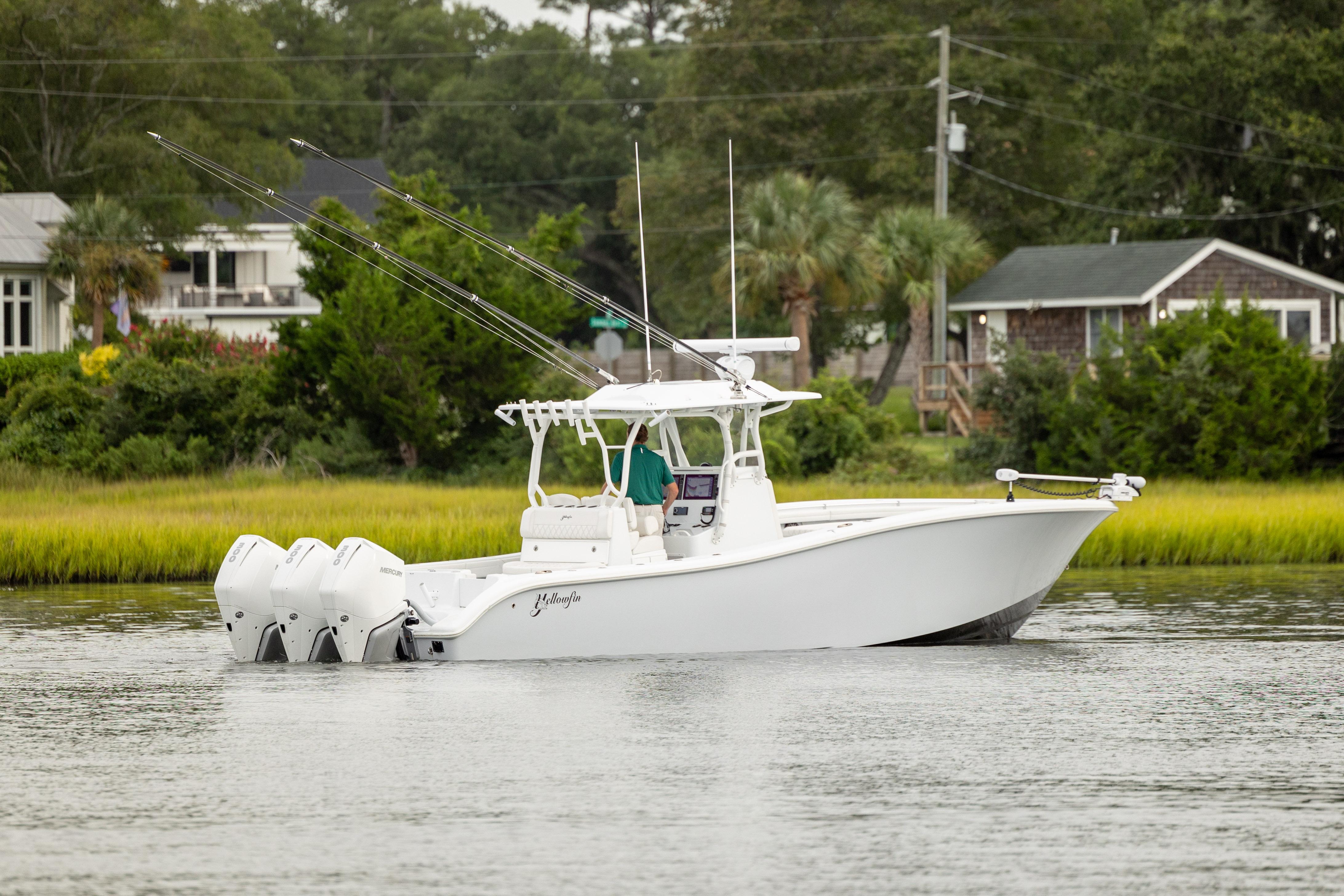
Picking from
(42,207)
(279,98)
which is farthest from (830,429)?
(279,98)

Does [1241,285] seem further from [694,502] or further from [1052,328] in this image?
[694,502]

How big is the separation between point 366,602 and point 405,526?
298 inches

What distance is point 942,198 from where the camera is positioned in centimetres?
4553

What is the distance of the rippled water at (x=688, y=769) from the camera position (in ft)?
27.6

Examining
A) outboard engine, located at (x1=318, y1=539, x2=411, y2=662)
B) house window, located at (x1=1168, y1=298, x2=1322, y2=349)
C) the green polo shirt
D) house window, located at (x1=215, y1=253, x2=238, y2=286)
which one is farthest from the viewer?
house window, located at (x1=215, y1=253, x2=238, y2=286)

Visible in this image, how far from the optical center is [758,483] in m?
15.0

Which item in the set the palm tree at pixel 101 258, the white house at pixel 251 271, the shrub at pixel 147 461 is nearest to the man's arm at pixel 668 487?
the shrub at pixel 147 461

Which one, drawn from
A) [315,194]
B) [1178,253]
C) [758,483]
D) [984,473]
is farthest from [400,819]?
[315,194]

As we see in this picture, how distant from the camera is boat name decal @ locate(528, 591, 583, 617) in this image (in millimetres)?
13844

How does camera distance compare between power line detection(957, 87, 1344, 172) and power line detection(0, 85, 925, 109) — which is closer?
power line detection(957, 87, 1344, 172)

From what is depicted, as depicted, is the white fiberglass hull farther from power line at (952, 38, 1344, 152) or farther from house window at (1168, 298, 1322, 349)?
power line at (952, 38, 1344, 152)

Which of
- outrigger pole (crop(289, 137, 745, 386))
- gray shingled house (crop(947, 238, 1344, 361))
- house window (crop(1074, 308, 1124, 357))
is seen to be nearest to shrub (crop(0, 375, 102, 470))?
outrigger pole (crop(289, 137, 745, 386))

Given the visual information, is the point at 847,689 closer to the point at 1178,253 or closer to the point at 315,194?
the point at 1178,253

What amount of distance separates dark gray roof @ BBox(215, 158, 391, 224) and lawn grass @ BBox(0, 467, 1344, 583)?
146 feet
